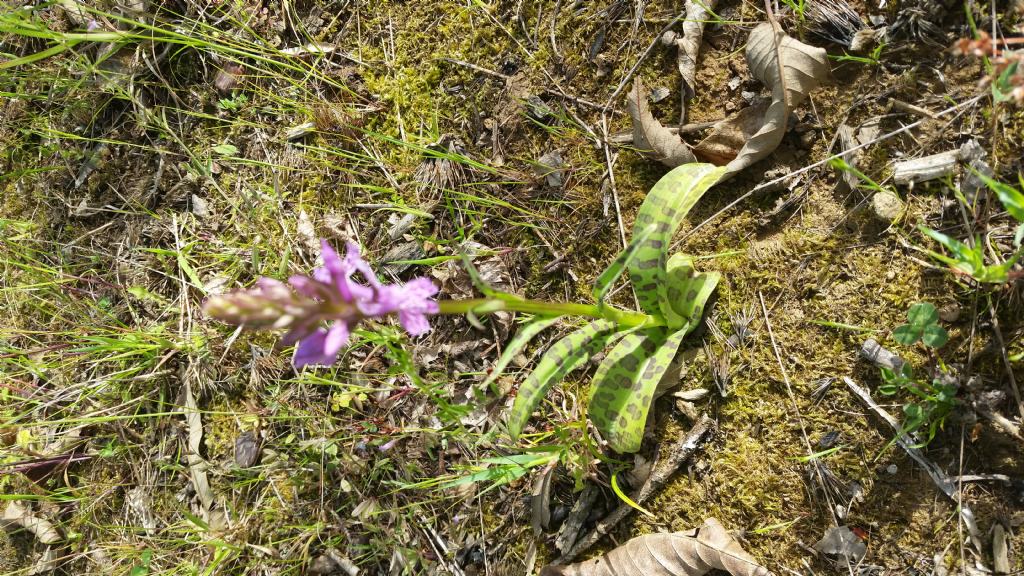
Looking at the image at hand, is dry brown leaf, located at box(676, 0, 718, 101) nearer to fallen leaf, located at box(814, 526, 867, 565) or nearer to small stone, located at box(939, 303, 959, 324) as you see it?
small stone, located at box(939, 303, 959, 324)

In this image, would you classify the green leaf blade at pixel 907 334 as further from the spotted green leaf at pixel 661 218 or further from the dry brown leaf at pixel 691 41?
the dry brown leaf at pixel 691 41

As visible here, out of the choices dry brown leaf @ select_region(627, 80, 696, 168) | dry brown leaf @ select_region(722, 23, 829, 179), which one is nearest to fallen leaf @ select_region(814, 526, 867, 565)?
dry brown leaf @ select_region(722, 23, 829, 179)

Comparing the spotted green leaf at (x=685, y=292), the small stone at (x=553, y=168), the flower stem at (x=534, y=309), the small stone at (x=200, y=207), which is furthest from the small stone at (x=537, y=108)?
the small stone at (x=200, y=207)

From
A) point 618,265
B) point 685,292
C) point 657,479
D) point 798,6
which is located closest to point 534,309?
point 618,265

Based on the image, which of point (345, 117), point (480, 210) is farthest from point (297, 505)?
point (345, 117)

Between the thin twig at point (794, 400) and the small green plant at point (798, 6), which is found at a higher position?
the small green plant at point (798, 6)

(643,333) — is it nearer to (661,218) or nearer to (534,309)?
(661,218)
